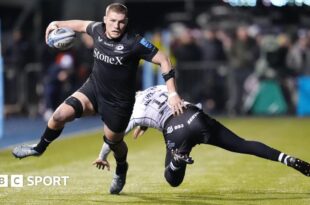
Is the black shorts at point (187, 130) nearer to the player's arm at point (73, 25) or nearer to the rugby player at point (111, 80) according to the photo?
the rugby player at point (111, 80)

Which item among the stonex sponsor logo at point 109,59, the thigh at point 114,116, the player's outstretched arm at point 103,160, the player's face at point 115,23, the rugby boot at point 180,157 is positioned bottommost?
the player's outstretched arm at point 103,160

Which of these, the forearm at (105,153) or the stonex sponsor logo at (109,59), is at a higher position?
the stonex sponsor logo at (109,59)

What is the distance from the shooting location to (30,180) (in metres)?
11.3

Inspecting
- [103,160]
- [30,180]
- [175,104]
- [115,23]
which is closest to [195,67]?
[30,180]

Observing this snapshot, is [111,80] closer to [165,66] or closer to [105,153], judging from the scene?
[165,66]

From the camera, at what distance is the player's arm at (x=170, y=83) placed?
916 centimetres

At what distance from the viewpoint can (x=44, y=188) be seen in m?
10.6

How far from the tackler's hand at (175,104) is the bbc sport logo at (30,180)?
2256 millimetres

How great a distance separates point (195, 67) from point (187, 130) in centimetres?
1530

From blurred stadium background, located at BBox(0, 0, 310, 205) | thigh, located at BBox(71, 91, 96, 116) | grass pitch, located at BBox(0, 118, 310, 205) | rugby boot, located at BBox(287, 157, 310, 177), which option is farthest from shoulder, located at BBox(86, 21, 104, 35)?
blurred stadium background, located at BBox(0, 0, 310, 205)

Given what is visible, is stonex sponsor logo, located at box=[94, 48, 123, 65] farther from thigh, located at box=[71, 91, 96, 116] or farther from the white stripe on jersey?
the white stripe on jersey

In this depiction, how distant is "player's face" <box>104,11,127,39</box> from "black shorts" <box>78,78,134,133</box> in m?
0.61

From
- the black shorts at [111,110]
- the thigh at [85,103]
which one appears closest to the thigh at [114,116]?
the black shorts at [111,110]

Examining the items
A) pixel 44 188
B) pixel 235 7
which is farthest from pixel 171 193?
pixel 235 7
